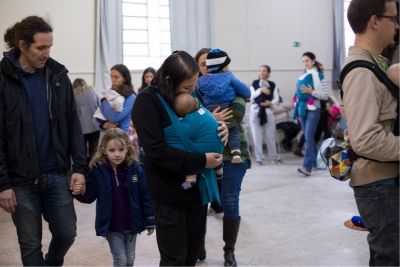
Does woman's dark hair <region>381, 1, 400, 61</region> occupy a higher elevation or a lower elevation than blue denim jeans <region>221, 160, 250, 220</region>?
higher

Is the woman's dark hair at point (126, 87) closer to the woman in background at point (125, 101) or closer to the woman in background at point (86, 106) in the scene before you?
the woman in background at point (125, 101)

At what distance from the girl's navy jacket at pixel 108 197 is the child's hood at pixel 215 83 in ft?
2.71

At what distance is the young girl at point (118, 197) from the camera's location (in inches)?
102

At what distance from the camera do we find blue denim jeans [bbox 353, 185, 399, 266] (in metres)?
1.76

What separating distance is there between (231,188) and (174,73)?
1.28 metres

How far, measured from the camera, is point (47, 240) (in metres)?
3.98

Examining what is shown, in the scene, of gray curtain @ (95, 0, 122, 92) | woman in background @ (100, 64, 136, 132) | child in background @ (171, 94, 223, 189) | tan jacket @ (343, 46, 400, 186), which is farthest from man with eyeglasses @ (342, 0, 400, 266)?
gray curtain @ (95, 0, 122, 92)

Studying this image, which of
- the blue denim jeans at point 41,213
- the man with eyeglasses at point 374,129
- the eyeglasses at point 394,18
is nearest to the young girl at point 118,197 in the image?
the blue denim jeans at point 41,213

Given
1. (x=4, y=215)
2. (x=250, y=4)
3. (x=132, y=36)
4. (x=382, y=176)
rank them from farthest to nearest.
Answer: (x=250, y=4) < (x=132, y=36) < (x=4, y=215) < (x=382, y=176)

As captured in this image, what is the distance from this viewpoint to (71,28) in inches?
297

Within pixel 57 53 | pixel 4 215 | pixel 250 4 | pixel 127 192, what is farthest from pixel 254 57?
pixel 127 192

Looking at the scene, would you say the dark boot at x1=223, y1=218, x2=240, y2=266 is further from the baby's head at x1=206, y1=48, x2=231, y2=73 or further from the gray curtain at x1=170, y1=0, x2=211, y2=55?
the gray curtain at x1=170, y1=0, x2=211, y2=55

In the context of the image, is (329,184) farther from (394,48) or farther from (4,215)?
(394,48)

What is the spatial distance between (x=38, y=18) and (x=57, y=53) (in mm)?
5270
